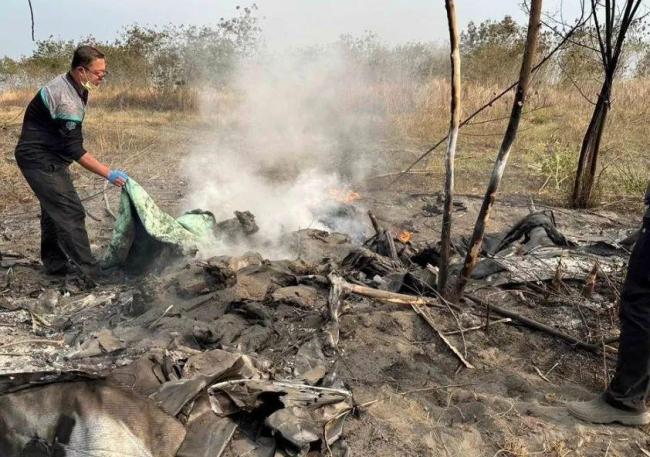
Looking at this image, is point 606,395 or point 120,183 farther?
point 120,183

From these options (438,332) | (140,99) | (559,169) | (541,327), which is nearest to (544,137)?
(559,169)

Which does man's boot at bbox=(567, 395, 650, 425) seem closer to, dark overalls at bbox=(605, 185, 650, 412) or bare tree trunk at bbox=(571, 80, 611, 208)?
dark overalls at bbox=(605, 185, 650, 412)

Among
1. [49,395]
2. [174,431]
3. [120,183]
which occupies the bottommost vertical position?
[174,431]

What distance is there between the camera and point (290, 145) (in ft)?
36.9

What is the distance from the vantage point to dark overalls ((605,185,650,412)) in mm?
2531

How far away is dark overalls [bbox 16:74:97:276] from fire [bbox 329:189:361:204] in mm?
3657

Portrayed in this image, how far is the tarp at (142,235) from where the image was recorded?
4.84m

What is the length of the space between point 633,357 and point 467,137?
11273mm

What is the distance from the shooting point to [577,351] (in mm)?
3453

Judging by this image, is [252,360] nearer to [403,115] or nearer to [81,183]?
[81,183]

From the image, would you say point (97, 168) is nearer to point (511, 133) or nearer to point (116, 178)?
point (116, 178)

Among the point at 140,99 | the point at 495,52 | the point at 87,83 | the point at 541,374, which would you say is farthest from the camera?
the point at 140,99

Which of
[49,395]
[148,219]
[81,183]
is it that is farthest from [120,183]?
[81,183]

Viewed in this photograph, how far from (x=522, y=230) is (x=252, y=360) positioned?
3712mm
